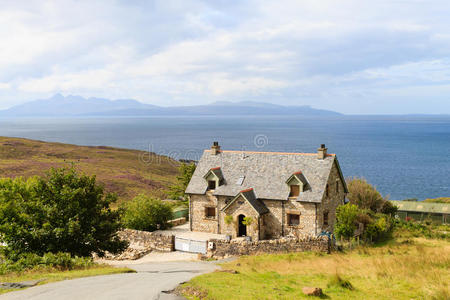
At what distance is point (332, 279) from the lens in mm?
17688

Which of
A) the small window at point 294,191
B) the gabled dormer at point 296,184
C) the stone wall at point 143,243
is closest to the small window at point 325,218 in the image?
the gabled dormer at point 296,184

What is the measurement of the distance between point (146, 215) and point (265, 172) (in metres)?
12.6

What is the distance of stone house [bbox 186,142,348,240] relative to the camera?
3275 centimetres

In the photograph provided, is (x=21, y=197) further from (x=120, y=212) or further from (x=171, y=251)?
(x=171, y=251)

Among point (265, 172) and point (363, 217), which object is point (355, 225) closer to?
point (363, 217)

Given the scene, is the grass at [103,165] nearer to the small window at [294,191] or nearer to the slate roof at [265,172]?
the slate roof at [265,172]

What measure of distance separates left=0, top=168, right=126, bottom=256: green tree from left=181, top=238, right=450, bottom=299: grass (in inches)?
364

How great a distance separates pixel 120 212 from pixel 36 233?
6.00 m

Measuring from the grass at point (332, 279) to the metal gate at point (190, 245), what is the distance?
17.5 feet

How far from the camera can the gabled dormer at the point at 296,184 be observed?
32844 millimetres

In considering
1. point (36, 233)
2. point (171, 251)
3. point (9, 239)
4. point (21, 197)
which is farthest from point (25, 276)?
point (171, 251)

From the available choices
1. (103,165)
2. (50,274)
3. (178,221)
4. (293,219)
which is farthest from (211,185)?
(103,165)

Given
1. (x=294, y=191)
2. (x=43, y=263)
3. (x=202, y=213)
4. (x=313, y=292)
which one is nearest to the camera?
(x=313, y=292)

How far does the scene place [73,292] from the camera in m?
14.5
